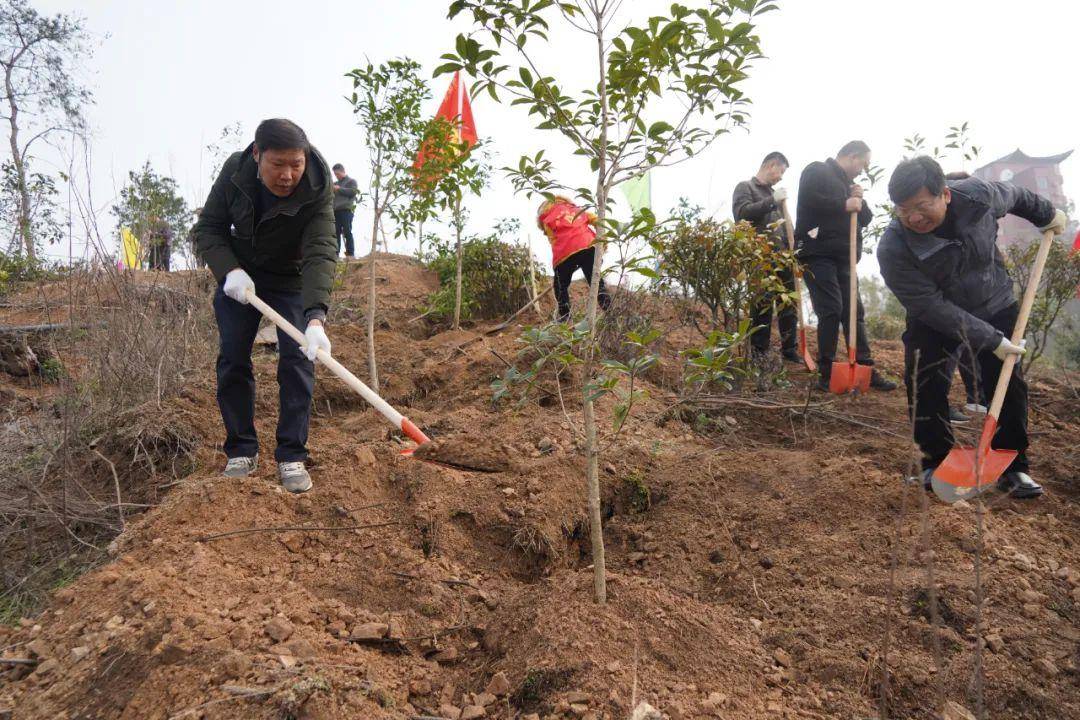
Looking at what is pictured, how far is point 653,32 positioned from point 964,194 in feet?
6.07

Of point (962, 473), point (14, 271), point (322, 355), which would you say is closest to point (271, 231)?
point (322, 355)

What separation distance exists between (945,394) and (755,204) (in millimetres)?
2173

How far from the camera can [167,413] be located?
3443mm

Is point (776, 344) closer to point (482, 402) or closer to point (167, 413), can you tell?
point (482, 402)

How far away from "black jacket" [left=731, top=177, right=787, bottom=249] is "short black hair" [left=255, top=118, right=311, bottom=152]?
3298 millimetres

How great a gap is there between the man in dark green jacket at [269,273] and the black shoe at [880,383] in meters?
3.88

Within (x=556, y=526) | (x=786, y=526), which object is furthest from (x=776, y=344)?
(x=556, y=526)

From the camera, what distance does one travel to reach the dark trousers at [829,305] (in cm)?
446

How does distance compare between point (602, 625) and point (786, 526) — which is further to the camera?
point (786, 526)

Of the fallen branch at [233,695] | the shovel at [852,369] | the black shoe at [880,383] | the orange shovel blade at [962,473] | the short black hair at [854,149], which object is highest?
the short black hair at [854,149]

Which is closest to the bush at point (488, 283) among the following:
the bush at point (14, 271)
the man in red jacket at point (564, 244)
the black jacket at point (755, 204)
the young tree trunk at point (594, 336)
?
the man in red jacket at point (564, 244)

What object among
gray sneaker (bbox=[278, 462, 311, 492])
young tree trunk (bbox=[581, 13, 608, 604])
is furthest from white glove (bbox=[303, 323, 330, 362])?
young tree trunk (bbox=[581, 13, 608, 604])

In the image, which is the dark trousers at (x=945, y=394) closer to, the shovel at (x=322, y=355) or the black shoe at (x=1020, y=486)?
the black shoe at (x=1020, y=486)

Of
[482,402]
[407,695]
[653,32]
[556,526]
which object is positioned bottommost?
[407,695]
